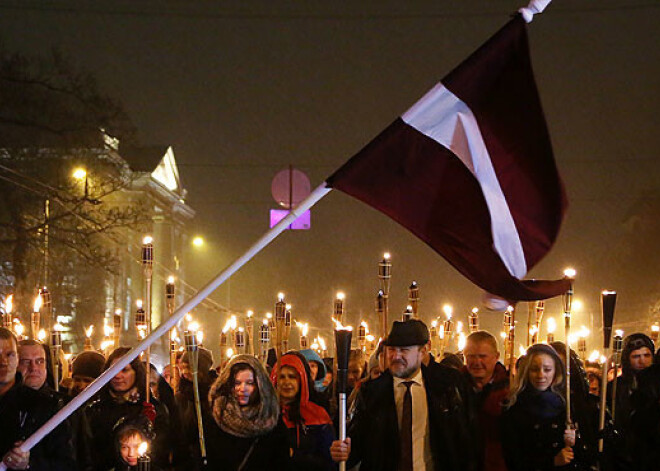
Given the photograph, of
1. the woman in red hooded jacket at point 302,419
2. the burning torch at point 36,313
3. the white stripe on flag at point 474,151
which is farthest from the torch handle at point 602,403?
the burning torch at point 36,313

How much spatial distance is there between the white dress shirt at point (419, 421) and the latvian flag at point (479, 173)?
197 cm

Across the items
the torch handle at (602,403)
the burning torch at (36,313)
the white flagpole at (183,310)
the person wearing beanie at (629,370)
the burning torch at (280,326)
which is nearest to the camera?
the white flagpole at (183,310)

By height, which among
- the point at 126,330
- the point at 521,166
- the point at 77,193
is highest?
the point at 77,193

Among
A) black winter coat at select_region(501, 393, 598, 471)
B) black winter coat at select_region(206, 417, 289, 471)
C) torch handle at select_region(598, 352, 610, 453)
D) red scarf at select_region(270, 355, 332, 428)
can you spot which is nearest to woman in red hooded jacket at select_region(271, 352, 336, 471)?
red scarf at select_region(270, 355, 332, 428)

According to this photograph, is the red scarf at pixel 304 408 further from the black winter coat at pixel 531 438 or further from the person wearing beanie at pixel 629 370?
the person wearing beanie at pixel 629 370

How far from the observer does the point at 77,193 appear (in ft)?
95.8

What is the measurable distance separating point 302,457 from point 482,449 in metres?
1.31

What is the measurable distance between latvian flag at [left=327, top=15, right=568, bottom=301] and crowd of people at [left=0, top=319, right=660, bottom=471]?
178 centimetres

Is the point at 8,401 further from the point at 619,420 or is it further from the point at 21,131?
the point at 21,131

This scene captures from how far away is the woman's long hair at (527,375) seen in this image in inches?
285

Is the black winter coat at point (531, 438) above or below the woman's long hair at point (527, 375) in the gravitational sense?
below

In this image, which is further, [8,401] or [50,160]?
[50,160]

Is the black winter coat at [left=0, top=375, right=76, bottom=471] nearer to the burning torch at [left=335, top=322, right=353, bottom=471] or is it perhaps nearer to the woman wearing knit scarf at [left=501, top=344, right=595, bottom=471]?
the burning torch at [left=335, top=322, right=353, bottom=471]

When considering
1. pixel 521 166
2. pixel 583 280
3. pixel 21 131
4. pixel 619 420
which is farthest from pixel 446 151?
pixel 583 280
